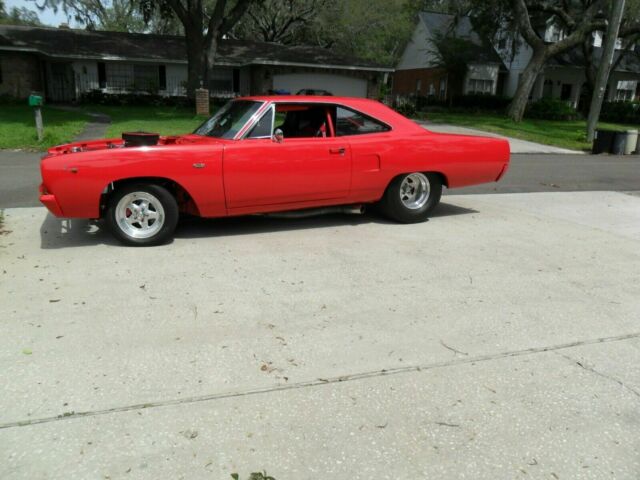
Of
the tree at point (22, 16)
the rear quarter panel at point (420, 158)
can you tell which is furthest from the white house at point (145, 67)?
the tree at point (22, 16)

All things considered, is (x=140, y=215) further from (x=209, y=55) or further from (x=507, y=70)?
(x=507, y=70)

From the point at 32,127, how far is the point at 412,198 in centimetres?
1529

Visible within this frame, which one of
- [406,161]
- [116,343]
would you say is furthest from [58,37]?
[116,343]

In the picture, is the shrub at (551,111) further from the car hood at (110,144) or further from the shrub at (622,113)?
the car hood at (110,144)

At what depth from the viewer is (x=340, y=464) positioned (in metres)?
2.64

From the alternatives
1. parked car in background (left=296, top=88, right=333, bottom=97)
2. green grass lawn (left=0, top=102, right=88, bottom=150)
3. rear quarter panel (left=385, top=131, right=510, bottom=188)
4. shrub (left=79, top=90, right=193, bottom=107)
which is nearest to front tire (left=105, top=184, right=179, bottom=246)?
rear quarter panel (left=385, top=131, right=510, bottom=188)

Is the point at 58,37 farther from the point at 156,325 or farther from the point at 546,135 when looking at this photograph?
the point at 156,325

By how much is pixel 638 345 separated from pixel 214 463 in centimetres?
305

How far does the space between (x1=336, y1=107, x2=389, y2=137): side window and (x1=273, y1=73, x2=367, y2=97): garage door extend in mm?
27146

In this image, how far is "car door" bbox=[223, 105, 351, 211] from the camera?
594 cm

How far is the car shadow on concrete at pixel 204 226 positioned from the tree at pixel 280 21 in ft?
114

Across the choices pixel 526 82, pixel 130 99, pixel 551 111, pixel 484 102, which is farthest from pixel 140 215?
pixel 484 102

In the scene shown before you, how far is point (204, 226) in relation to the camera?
682 centimetres

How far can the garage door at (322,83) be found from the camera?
33438mm
